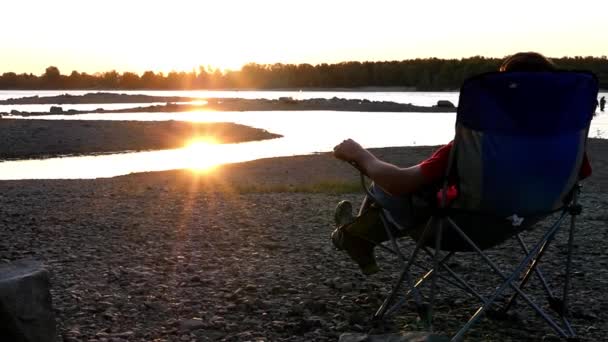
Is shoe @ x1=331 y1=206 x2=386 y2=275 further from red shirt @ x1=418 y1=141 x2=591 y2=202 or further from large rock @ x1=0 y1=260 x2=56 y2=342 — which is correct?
large rock @ x1=0 y1=260 x2=56 y2=342

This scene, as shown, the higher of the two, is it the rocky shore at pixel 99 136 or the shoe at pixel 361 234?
the shoe at pixel 361 234

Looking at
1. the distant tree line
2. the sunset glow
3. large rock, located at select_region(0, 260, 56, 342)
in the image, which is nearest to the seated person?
large rock, located at select_region(0, 260, 56, 342)

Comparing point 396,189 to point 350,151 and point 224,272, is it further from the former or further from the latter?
point 224,272

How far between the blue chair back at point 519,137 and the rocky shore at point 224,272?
976mm

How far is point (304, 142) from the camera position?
101 ft

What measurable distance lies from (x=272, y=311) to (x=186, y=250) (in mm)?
2116

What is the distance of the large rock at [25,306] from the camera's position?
3.22 m

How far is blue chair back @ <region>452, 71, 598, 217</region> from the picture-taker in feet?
10.5

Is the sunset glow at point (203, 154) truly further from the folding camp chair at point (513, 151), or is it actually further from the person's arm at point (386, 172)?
the folding camp chair at point (513, 151)

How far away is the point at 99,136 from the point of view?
1212 inches

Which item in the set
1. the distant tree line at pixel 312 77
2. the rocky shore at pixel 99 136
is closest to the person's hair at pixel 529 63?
the rocky shore at pixel 99 136

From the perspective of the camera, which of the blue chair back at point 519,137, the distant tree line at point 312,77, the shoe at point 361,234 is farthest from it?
the distant tree line at point 312,77

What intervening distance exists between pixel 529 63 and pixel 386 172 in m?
0.87

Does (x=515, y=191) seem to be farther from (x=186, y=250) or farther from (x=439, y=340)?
(x=186, y=250)
